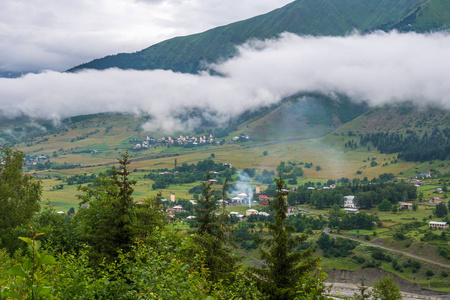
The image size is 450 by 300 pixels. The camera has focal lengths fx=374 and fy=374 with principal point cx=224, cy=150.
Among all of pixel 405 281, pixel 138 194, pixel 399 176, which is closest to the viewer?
pixel 405 281

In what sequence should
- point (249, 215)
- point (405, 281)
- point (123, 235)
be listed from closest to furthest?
point (123, 235) < point (405, 281) < point (249, 215)

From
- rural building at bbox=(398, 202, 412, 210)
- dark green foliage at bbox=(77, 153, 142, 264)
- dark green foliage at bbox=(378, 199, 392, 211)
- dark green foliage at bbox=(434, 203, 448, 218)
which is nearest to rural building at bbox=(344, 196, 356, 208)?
dark green foliage at bbox=(378, 199, 392, 211)

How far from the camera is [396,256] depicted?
275 feet

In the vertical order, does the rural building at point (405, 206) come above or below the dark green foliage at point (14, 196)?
below

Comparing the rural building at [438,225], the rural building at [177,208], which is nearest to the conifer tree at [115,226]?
the rural building at [177,208]

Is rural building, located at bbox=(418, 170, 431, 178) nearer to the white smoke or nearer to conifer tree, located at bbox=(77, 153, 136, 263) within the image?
the white smoke

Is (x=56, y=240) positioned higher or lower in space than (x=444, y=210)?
higher

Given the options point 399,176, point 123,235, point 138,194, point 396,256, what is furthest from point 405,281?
point 399,176

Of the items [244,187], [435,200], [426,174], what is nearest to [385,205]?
[435,200]

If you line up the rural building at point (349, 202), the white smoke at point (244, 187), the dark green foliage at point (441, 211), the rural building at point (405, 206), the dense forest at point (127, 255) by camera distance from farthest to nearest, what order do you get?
the white smoke at point (244, 187) < the rural building at point (349, 202) < the rural building at point (405, 206) < the dark green foliage at point (441, 211) < the dense forest at point (127, 255)

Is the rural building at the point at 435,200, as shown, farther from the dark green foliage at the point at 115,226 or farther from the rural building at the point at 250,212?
the dark green foliage at the point at 115,226

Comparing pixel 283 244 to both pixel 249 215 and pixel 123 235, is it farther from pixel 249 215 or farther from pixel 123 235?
pixel 249 215

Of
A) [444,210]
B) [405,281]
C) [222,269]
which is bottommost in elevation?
[405,281]

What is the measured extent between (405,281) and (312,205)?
170 ft
